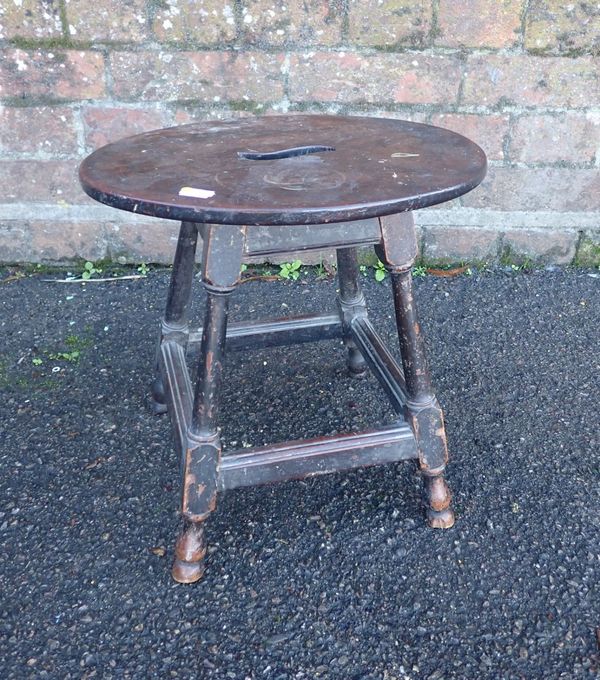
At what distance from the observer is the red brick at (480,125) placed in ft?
8.39

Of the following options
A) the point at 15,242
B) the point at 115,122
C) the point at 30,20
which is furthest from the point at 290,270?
the point at 30,20

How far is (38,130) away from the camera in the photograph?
8.39 feet

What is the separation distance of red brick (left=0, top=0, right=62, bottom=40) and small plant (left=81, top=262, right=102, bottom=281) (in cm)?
81

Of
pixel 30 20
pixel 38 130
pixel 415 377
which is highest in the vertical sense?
pixel 30 20

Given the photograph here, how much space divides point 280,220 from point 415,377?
55cm

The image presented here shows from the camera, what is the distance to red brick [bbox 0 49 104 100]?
2.46 metres

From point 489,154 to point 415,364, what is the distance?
1.33 metres

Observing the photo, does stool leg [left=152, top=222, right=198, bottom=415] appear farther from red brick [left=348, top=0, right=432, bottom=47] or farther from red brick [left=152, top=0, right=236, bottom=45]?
red brick [left=348, top=0, right=432, bottom=47]

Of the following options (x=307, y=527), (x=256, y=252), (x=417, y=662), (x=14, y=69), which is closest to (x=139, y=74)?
(x=14, y=69)

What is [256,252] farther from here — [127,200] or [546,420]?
[546,420]

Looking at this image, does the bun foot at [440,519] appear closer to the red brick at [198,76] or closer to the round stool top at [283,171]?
the round stool top at [283,171]

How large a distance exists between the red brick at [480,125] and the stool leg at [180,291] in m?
1.20

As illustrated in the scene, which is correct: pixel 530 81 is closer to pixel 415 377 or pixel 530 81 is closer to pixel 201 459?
pixel 415 377

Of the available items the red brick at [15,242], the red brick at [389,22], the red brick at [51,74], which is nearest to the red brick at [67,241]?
the red brick at [15,242]
